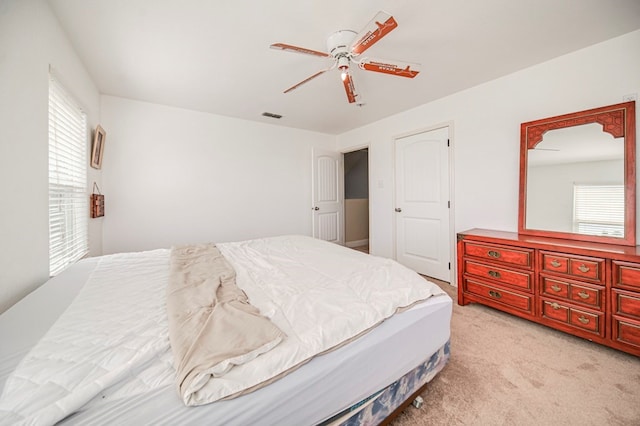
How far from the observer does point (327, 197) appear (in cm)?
448

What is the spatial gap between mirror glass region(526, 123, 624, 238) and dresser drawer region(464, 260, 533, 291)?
0.54 m

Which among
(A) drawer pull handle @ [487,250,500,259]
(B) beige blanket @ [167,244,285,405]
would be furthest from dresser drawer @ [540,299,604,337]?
(B) beige blanket @ [167,244,285,405]

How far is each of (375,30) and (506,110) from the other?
1946 mm

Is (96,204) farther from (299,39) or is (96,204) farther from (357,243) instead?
(357,243)

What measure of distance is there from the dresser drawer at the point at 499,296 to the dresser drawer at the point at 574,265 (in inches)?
12.2

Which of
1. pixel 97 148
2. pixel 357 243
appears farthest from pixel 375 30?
pixel 357 243

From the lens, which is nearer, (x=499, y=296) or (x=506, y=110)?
(x=499, y=296)

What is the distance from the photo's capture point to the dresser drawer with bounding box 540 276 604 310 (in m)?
1.70

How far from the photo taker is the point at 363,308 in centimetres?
107

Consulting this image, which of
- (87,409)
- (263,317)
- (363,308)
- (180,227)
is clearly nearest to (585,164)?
(363,308)

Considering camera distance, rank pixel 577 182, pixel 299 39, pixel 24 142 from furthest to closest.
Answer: pixel 577 182, pixel 299 39, pixel 24 142

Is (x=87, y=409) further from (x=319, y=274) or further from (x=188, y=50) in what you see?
(x=188, y=50)

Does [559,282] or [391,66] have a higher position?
[391,66]

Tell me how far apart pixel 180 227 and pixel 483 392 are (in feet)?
11.5
